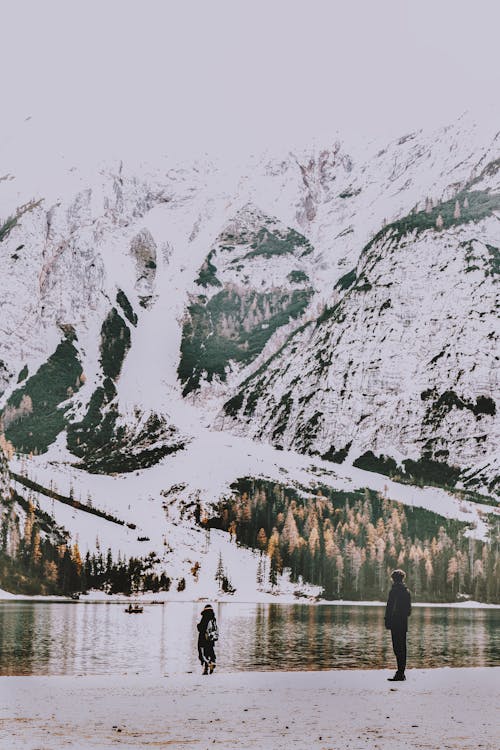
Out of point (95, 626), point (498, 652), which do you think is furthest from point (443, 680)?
point (95, 626)

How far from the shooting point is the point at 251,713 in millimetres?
30719

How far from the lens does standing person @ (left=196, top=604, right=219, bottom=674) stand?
46188mm

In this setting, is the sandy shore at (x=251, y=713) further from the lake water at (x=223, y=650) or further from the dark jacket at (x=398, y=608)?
the lake water at (x=223, y=650)

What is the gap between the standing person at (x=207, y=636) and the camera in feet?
152

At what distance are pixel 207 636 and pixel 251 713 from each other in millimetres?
16546

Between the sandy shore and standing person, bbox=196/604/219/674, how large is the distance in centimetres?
303

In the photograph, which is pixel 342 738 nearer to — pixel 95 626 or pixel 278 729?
pixel 278 729

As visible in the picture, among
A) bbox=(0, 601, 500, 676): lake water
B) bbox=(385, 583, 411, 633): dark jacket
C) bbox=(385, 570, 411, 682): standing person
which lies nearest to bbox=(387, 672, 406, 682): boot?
bbox=(385, 570, 411, 682): standing person

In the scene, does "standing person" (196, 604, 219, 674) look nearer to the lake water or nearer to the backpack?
the backpack

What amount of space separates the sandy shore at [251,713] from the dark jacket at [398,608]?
2613 millimetres

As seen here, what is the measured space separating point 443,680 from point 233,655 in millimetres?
29501

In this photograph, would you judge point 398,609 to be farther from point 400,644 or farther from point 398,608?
point 400,644

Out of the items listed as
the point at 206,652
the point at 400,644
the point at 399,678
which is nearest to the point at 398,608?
the point at 400,644

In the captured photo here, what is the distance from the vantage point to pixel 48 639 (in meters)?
83.6
